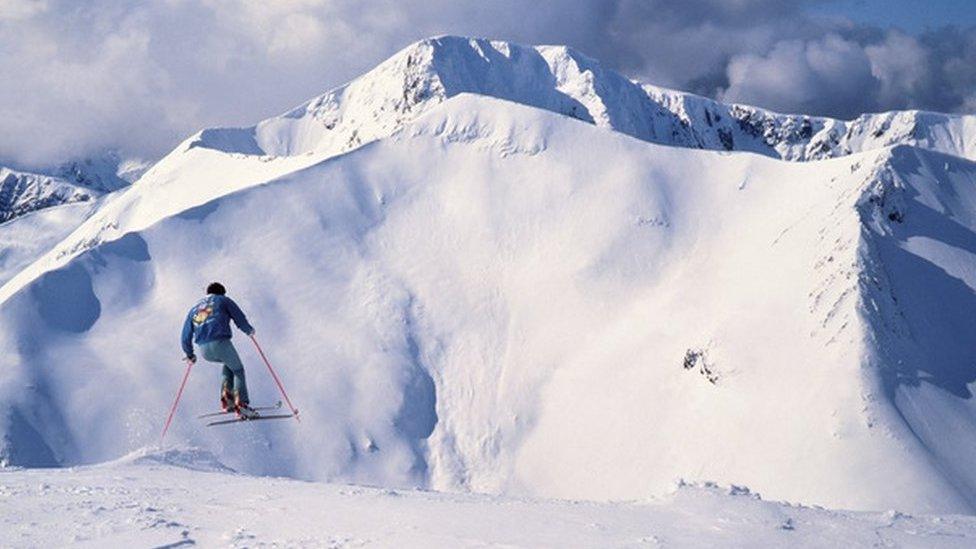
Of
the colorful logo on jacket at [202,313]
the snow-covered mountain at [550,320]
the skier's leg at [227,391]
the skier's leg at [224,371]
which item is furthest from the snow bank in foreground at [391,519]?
the snow-covered mountain at [550,320]

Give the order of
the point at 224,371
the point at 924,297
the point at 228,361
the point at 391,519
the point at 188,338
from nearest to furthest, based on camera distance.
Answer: the point at 391,519, the point at 188,338, the point at 228,361, the point at 224,371, the point at 924,297

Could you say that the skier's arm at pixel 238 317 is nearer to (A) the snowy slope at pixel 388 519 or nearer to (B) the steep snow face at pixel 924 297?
(A) the snowy slope at pixel 388 519

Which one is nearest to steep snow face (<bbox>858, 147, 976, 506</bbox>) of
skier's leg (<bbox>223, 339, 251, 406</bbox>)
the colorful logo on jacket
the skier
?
skier's leg (<bbox>223, 339, 251, 406</bbox>)

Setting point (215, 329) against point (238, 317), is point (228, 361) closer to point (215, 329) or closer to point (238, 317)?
point (215, 329)

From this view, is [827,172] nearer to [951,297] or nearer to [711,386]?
[951,297]

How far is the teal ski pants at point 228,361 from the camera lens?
21.3 meters

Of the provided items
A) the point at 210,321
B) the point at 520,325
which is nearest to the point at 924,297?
the point at 520,325

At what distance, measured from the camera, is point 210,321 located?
21.1 metres

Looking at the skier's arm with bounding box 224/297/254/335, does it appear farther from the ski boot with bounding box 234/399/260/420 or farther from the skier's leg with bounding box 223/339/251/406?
the ski boot with bounding box 234/399/260/420

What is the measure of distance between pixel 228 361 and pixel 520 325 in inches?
2607

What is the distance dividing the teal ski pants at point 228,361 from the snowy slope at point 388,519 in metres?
4.49

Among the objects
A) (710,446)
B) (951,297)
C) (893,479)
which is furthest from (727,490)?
(951,297)

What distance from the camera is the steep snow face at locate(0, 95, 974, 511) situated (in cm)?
6869

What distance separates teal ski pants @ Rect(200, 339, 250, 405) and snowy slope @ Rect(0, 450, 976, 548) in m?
4.49
